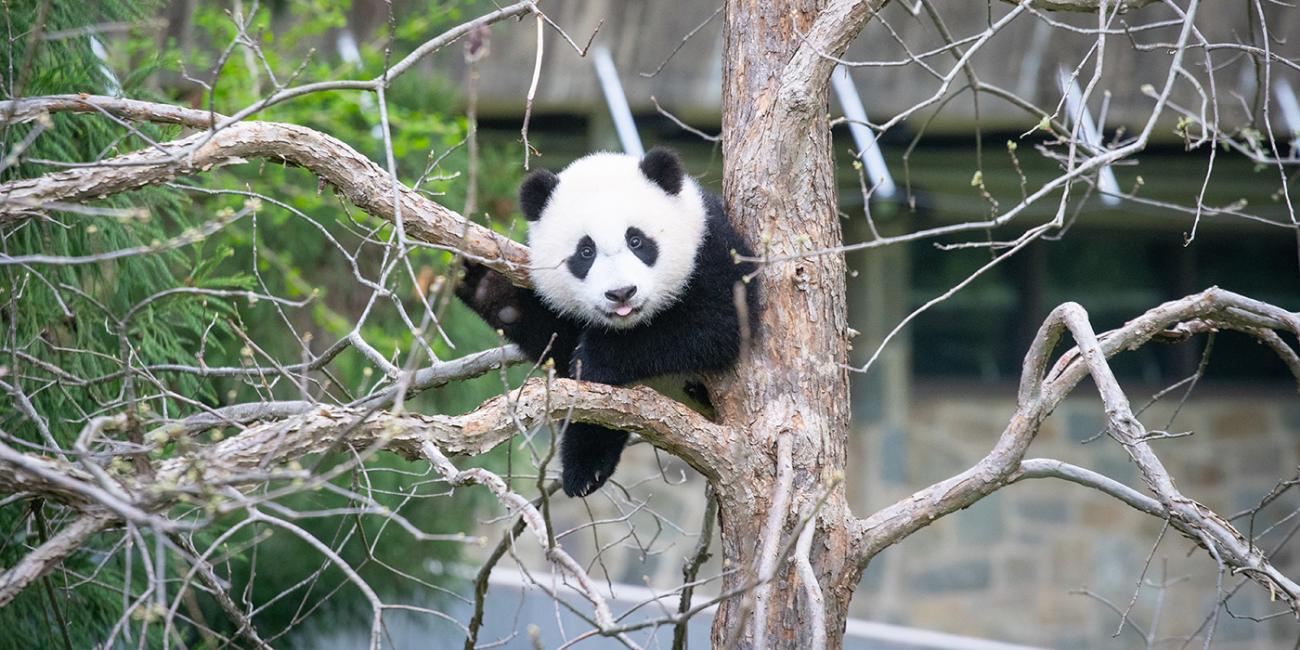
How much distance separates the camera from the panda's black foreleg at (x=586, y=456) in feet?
13.6

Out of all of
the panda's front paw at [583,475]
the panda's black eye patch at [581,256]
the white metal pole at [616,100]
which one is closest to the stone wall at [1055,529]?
the white metal pole at [616,100]

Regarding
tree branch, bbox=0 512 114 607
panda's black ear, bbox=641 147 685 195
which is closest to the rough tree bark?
panda's black ear, bbox=641 147 685 195

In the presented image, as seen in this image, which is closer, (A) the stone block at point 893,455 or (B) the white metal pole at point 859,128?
(B) the white metal pole at point 859,128

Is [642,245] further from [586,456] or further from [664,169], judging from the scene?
[586,456]

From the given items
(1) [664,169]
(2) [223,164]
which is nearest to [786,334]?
(1) [664,169]

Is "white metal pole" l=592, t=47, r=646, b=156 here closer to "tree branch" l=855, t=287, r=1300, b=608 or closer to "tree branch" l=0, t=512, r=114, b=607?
"tree branch" l=855, t=287, r=1300, b=608

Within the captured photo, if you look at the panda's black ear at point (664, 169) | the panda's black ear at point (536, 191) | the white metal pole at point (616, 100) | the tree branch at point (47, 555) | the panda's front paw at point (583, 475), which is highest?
the white metal pole at point (616, 100)

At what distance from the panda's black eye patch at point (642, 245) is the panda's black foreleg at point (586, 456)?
24.1 inches

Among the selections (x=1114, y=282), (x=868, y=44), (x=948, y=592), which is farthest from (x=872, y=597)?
(x=868, y=44)

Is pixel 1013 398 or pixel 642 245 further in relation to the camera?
pixel 1013 398

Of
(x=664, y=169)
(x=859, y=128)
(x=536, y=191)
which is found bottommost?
(x=536, y=191)

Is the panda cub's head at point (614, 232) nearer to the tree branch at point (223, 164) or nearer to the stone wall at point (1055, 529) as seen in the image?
the tree branch at point (223, 164)

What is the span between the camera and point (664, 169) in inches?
162

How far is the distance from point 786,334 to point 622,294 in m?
0.52
